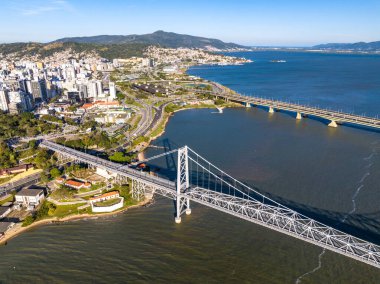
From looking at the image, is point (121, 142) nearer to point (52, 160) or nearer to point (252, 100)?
point (52, 160)

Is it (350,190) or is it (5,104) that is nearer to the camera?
(350,190)

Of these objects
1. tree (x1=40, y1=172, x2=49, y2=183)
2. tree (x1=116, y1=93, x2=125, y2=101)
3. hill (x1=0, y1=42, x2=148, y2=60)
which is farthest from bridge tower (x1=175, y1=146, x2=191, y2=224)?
hill (x1=0, y1=42, x2=148, y2=60)

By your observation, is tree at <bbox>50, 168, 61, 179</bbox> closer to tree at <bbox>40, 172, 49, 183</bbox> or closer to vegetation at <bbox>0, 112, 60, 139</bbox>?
tree at <bbox>40, 172, 49, 183</bbox>

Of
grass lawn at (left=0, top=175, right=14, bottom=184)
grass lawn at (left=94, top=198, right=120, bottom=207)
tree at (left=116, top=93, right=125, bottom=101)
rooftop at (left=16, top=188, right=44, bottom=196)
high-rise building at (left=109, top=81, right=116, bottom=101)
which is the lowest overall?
grass lawn at (left=94, top=198, right=120, bottom=207)

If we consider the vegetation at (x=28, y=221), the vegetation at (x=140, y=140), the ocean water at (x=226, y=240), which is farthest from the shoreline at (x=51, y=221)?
the vegetation at (x=140, y=140)

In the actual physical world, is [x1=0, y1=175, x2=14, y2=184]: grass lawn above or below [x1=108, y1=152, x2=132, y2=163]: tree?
below

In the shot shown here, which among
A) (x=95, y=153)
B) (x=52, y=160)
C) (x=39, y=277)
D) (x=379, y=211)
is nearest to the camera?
(x=39, y=277)

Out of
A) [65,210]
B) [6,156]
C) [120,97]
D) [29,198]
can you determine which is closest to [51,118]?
[6,156]

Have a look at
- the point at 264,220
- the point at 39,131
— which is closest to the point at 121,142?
the point at 39,131
